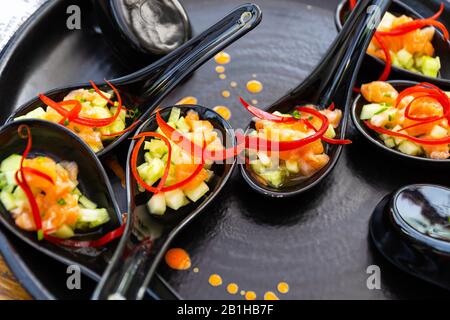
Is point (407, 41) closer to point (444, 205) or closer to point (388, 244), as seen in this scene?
point (444, 205)

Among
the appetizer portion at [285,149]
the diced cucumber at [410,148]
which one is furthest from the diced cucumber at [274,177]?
the diced cucumber at [410,148]

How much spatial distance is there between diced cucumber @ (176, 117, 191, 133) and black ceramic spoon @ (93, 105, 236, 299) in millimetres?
51

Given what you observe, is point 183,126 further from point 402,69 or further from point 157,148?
point 402,69

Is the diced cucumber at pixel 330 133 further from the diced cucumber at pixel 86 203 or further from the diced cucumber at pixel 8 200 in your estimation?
the diced cucumber at pixel 8 200

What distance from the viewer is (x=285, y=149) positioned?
5.73 ft

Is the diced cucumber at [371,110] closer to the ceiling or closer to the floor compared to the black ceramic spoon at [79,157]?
closer to the floor

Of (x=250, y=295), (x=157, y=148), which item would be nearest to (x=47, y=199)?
(x=157, y=148)

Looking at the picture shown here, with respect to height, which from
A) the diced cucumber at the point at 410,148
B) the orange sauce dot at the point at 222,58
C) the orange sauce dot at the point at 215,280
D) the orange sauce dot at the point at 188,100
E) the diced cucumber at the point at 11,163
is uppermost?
the diced cucumber at the point at 11,163

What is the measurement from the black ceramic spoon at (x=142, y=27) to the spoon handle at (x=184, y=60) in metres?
0.17

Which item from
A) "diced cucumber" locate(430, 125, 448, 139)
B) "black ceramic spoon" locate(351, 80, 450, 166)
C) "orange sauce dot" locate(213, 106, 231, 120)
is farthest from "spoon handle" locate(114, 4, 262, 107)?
"diced cucumber" locate(430, 125, 448, 139)

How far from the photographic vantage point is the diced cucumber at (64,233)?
4.89 feet

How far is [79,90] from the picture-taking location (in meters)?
1.86

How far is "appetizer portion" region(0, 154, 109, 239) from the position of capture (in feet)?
4.80

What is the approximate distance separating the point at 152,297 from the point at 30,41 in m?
1.20
